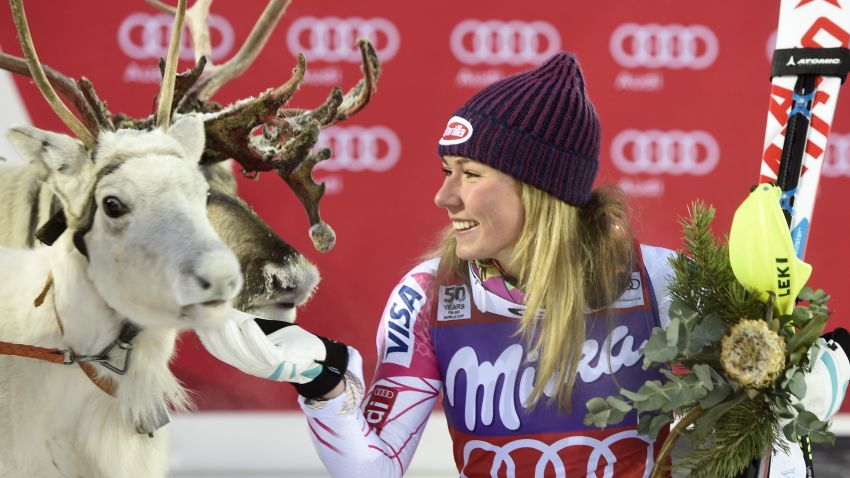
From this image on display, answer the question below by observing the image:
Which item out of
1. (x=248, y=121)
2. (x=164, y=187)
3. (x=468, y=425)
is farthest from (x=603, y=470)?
(x=248, y=121)

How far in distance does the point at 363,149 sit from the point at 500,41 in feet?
1.77

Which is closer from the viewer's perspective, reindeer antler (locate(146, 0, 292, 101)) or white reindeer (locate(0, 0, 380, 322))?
white reindeer (locate(0, 0, 380, 322))

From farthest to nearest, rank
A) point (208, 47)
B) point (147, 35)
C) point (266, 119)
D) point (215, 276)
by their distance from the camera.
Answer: point (147, 35), point (208, 47), point (266, 119), point (215, 276)

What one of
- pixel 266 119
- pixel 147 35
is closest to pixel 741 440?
pixel 266 119

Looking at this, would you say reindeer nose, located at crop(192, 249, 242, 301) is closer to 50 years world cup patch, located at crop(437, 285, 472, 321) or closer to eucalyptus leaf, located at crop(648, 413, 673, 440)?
50 years world cup patch, located at crop(437, 285, 472, 321)

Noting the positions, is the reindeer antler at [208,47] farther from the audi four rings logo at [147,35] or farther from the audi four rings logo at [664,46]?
the audi four rings logo at [664,46]

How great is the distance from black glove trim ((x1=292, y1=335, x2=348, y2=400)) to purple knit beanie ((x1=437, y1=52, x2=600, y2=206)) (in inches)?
14.2

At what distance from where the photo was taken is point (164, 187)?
3.85ft

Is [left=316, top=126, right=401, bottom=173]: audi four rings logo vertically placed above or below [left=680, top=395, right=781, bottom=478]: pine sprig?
above

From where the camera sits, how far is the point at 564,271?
4.53 feet

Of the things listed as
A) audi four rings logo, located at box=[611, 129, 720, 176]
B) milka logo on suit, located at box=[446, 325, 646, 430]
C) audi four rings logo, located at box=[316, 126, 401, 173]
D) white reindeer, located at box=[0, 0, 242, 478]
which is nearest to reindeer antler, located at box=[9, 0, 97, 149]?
white reindeer, located at box=[0, 0, 242, 478]

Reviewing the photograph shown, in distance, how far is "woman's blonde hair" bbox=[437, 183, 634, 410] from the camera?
4.45 feet

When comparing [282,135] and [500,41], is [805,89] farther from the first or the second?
[500,41]

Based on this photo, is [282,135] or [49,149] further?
[282,135]
